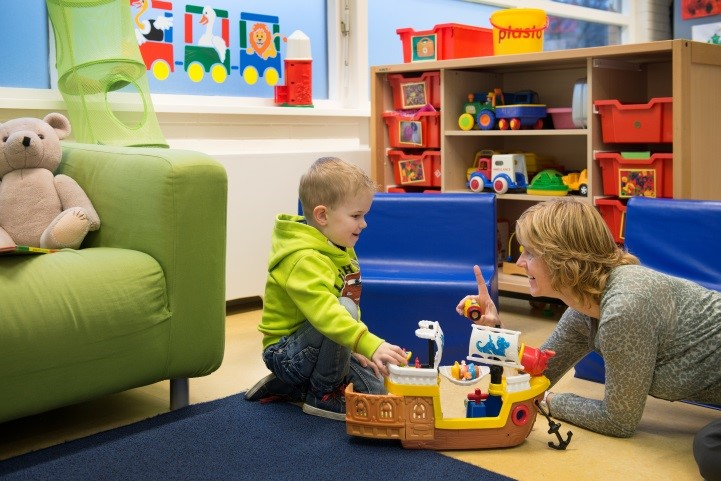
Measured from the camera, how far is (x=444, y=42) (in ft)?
12.3

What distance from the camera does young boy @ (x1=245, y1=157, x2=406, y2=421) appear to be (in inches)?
81.6

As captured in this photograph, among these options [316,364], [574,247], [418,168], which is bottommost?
[316,364]

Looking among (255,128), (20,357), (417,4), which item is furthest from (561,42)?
(20,357)

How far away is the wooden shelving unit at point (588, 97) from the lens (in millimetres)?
2859

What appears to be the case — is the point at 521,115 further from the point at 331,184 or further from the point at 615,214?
the point at 331,184

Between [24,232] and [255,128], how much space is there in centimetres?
157

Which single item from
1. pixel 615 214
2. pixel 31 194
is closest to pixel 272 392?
pixel 31 194

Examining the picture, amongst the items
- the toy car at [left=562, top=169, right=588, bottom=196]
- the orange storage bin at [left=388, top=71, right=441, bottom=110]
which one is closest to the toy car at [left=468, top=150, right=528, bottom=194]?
the toy car at [left=562, top=169, right=588, bottom=196]

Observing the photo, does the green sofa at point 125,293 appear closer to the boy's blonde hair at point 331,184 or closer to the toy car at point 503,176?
the boy's blonde hair at point 331,184

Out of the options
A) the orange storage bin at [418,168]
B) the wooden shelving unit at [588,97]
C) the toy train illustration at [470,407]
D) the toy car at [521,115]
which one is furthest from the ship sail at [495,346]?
the orange storage bin at [418,168]

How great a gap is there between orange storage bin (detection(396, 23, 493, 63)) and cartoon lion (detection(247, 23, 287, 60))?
0.57m

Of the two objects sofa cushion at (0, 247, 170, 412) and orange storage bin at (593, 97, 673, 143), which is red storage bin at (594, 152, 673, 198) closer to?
orange storage bin at (593, 97, 673, 143)

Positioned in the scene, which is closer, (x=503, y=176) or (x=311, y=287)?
(x=311, y=287)

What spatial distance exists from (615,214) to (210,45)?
5.89 feet
